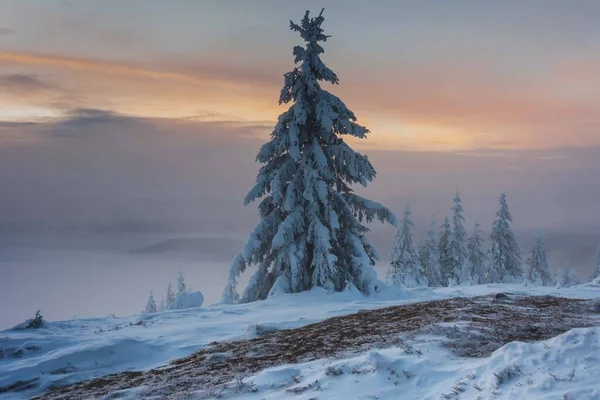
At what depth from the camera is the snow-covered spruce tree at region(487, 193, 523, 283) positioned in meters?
→ 53.2

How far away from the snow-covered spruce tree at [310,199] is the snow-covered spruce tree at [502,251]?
3788 cm

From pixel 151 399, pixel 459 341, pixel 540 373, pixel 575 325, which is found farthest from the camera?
pixel 575 325

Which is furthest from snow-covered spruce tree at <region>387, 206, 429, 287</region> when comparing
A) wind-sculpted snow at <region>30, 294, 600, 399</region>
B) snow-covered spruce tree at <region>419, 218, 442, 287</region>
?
wind-sculpted snow at <region>30, 294, 600, 399</region>

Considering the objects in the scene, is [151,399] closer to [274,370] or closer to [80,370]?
[274,370]

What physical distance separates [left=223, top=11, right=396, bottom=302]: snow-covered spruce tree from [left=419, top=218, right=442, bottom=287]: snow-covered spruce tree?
35096 mm

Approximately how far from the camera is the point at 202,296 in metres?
17.3

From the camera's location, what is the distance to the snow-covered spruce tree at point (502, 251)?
5325 cm

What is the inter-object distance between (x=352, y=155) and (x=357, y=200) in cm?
197

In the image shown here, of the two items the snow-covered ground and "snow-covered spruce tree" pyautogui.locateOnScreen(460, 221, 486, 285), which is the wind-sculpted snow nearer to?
the snow-covered ground

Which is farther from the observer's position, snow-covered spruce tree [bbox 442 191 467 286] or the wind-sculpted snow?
snow-covered spruce tree [bbox 442 191 467 286]

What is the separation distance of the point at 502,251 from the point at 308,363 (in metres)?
51.8

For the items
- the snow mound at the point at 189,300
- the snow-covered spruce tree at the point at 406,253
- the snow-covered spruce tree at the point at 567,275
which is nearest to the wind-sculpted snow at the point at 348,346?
the snow mound at the point at 189,300

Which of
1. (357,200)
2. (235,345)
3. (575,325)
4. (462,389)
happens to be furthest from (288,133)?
(462,389)

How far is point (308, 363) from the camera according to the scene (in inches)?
279
